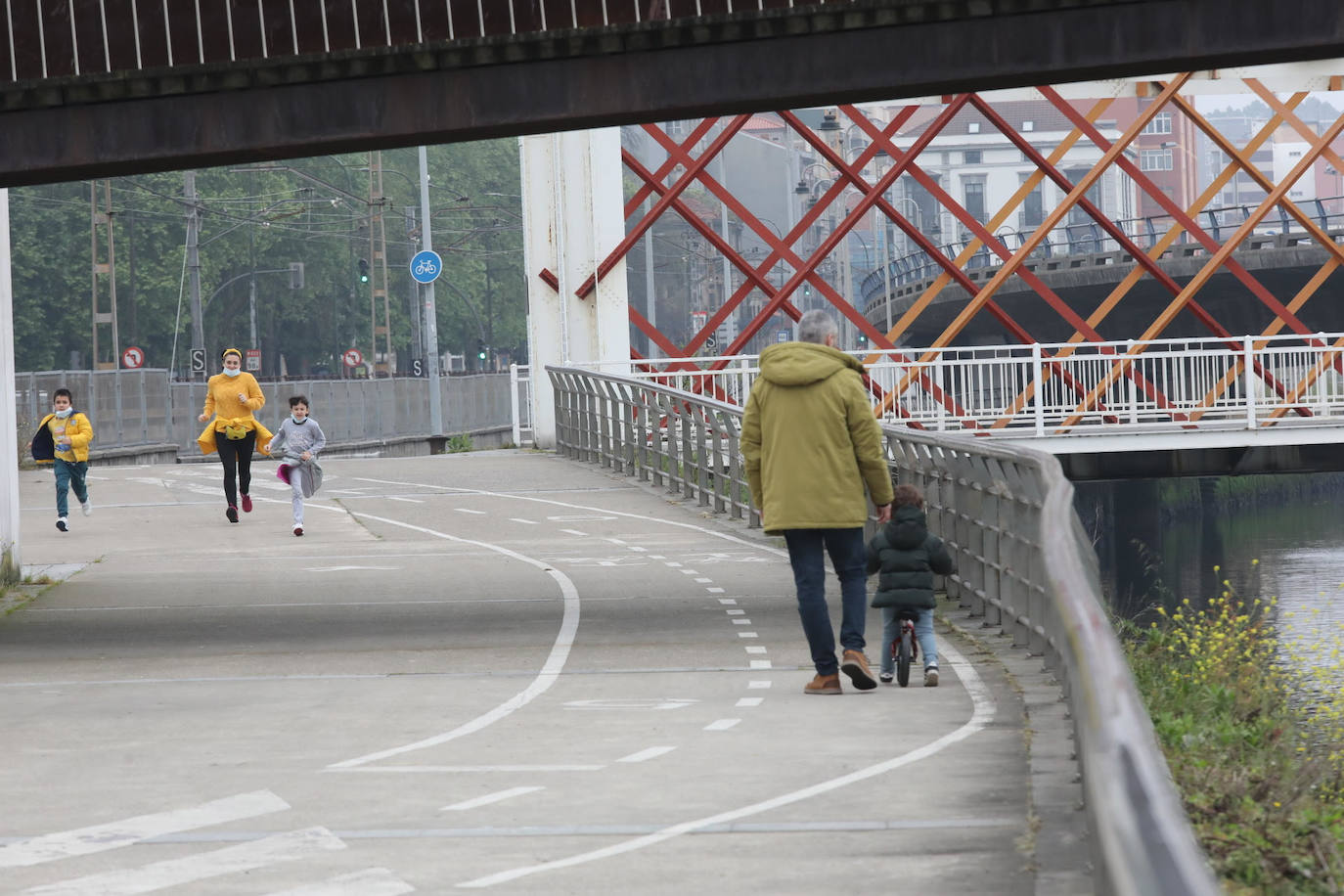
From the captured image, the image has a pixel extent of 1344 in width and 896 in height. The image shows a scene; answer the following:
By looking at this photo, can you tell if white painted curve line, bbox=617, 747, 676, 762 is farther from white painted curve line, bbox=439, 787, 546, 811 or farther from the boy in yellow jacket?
the boy in yellow jacket

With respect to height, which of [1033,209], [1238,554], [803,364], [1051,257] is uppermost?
[1033,209]

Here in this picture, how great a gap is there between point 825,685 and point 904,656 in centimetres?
47

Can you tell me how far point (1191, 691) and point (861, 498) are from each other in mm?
1988

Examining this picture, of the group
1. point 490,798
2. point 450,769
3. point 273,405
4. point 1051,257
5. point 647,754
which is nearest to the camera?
point 490,798

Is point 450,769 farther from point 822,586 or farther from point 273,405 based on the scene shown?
point 273,405

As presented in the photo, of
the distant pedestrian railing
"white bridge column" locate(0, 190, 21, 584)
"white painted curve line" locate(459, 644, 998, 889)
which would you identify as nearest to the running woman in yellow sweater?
"white bridge column" locate(0, 190, 21, 584)

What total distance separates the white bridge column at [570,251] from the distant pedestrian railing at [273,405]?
10.2 metres

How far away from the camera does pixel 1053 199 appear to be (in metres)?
169

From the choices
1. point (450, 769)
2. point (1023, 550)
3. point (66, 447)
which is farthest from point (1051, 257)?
point (450, 769)

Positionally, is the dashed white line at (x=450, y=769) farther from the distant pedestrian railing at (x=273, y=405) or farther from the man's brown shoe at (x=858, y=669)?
the distant pedestrian railing at (x=273, y=405)

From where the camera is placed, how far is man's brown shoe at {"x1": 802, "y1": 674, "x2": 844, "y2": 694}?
10820mm

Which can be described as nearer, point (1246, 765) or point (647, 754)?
point (1246, 765)

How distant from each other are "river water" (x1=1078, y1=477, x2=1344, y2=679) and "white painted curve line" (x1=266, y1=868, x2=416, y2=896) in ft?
53.6

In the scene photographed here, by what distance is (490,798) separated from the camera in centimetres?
807
